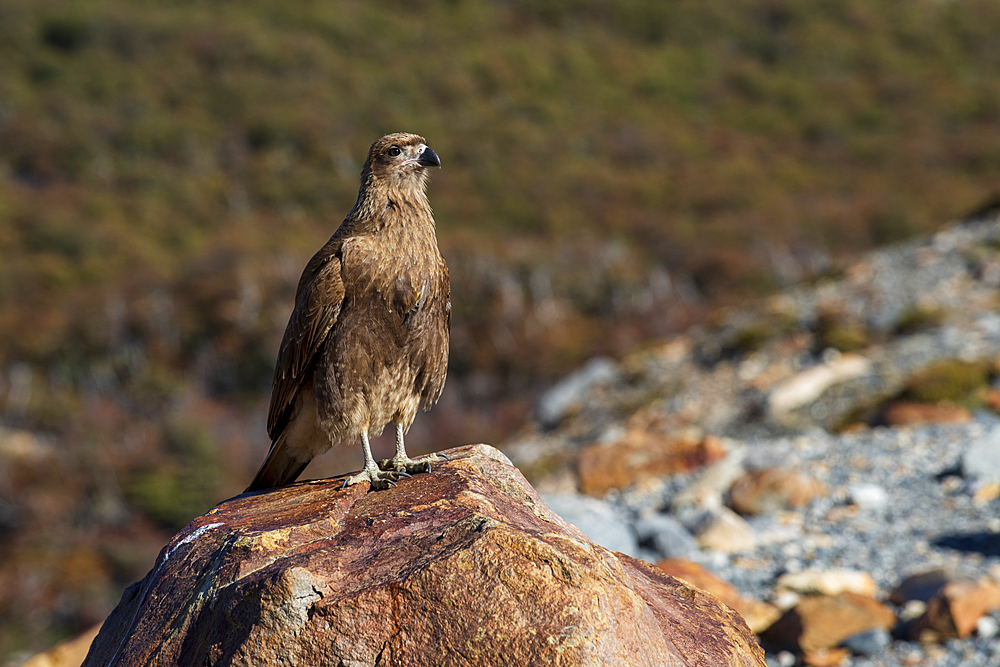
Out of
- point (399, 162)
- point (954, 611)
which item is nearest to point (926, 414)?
point (954, 611)

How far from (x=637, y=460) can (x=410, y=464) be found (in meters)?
6.55

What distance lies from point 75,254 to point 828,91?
64.8 meters

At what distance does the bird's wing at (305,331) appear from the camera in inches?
185

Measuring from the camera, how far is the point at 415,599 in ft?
10.3

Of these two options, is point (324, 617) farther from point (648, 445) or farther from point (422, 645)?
point (648, 445)

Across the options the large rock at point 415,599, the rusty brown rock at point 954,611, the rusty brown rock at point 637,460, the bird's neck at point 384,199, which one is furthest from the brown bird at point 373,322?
the rusty brown rock at point 637,460

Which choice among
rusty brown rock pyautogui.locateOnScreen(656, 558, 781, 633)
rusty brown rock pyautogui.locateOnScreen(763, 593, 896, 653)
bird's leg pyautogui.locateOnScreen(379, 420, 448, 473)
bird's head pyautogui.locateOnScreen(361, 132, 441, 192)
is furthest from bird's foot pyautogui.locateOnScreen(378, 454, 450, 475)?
rusty brown rock pyautogui.locateOnScreen(763, 593, 896, 653)

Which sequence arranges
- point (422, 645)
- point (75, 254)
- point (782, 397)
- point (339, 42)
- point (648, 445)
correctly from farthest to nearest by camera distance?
point (339, 42)
point (75, 254)
point (782, 397)
point (648, 445)
point (422, 645)

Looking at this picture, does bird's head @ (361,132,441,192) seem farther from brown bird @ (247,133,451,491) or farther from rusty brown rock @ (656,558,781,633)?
rusty brown rock @ (656,558,781,633)

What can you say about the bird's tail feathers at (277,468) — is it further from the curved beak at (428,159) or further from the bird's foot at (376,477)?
the curved beak at (428,159)

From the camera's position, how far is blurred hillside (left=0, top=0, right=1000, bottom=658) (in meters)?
32.3

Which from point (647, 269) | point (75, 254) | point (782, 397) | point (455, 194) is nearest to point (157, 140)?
point (75, 254)

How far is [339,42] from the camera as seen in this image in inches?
3460

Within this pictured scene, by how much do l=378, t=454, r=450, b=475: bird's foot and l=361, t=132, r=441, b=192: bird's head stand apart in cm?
149
